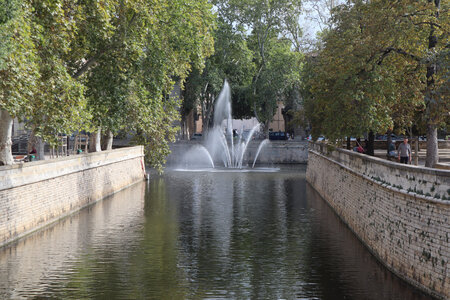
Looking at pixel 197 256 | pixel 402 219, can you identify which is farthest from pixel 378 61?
pixel 197 256

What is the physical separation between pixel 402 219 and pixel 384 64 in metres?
13.6

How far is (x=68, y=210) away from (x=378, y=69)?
14.4 meters

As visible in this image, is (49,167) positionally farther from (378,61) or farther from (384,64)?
(384,64)

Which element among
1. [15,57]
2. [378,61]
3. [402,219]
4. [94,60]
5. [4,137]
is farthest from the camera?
[94,60]

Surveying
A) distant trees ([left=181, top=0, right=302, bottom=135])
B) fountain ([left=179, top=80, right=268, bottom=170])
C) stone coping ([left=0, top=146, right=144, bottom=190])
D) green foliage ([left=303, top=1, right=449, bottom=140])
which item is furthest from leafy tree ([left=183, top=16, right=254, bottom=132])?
green foliage ([left=303, top=1, right=449, bottom=140])

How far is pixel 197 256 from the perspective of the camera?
67.6ft

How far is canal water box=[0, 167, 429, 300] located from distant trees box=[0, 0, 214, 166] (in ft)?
14.5

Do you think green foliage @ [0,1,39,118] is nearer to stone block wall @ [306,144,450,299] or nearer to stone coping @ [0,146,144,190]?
stone coping @ [0,146,144,190]

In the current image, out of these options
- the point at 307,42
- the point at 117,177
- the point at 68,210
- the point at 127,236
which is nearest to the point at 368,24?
the point at 127,236

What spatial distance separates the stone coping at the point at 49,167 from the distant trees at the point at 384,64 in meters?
11.8

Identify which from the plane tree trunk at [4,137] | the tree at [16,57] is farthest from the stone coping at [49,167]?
the tree at [16,57]

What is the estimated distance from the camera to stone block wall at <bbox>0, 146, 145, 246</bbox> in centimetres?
2134

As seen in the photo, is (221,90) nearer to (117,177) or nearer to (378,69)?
(117,177)

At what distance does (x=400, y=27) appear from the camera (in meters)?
25.1
